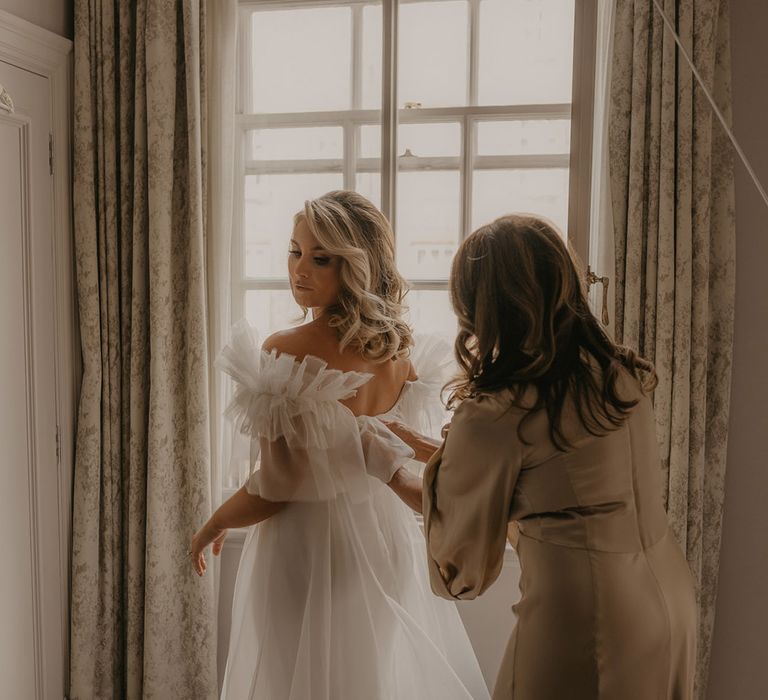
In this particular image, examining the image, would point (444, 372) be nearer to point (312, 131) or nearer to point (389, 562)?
point (389, 562)

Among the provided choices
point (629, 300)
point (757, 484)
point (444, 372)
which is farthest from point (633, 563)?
point (757, 484)

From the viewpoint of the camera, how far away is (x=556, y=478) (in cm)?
124

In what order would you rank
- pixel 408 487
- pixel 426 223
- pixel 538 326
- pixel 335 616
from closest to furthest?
pixel 538 326
pixel 408 487
pixel 335 616
pixel 426 223

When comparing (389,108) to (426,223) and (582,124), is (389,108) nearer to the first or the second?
(426,223)

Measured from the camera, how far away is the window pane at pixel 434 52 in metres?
2.39

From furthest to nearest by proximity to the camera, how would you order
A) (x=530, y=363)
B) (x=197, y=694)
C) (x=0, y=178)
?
(x=197, y=694) < (x=0, y=178) < (x=530, y=363)

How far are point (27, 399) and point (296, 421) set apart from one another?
1130 mm

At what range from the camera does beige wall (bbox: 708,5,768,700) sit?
2.11m

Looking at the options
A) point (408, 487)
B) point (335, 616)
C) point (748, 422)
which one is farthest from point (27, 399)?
point (748, 422)

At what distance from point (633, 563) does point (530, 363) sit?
399mm

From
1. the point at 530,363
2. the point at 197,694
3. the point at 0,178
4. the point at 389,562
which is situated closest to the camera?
the point at 530,363

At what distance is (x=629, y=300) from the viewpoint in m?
2.11

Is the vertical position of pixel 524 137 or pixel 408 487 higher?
pixel 524 137

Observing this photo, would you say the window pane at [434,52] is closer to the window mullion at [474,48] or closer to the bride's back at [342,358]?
the window mullion at [474,48]
